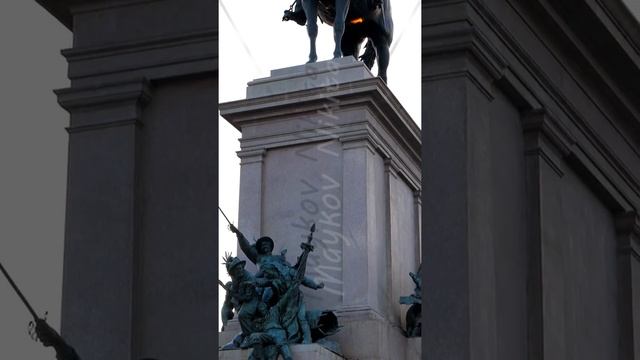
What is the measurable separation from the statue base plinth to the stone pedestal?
0.75 ft

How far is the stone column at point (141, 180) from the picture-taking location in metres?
19.5

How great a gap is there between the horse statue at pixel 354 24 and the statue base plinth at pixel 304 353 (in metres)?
4.23

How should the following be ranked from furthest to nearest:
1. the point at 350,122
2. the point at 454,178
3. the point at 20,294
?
the point at 350,122 < the point at 454,178 < the point at 20,294

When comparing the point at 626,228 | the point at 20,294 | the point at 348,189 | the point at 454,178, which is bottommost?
the point at 20,294

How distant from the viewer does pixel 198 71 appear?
20078 mm

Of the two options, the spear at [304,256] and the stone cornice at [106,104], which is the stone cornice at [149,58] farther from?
the spear at [304,256]

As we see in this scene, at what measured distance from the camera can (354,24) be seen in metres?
28.2

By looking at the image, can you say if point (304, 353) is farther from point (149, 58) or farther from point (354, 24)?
point (149, 58)

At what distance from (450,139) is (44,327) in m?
3.57

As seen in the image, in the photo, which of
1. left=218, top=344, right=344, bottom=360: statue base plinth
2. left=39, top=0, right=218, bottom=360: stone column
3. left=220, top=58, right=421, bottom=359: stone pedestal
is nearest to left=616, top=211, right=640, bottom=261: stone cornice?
left=220, top=58, right=421, bottom=359: stone pedestal

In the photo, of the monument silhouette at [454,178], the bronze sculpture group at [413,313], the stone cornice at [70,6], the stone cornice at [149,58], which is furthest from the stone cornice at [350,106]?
the stone cornice at [149,58]


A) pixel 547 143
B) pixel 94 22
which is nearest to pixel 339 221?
pixel 547 143

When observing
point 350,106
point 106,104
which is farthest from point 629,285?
point 106,104

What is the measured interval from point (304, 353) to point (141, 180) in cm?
1097
